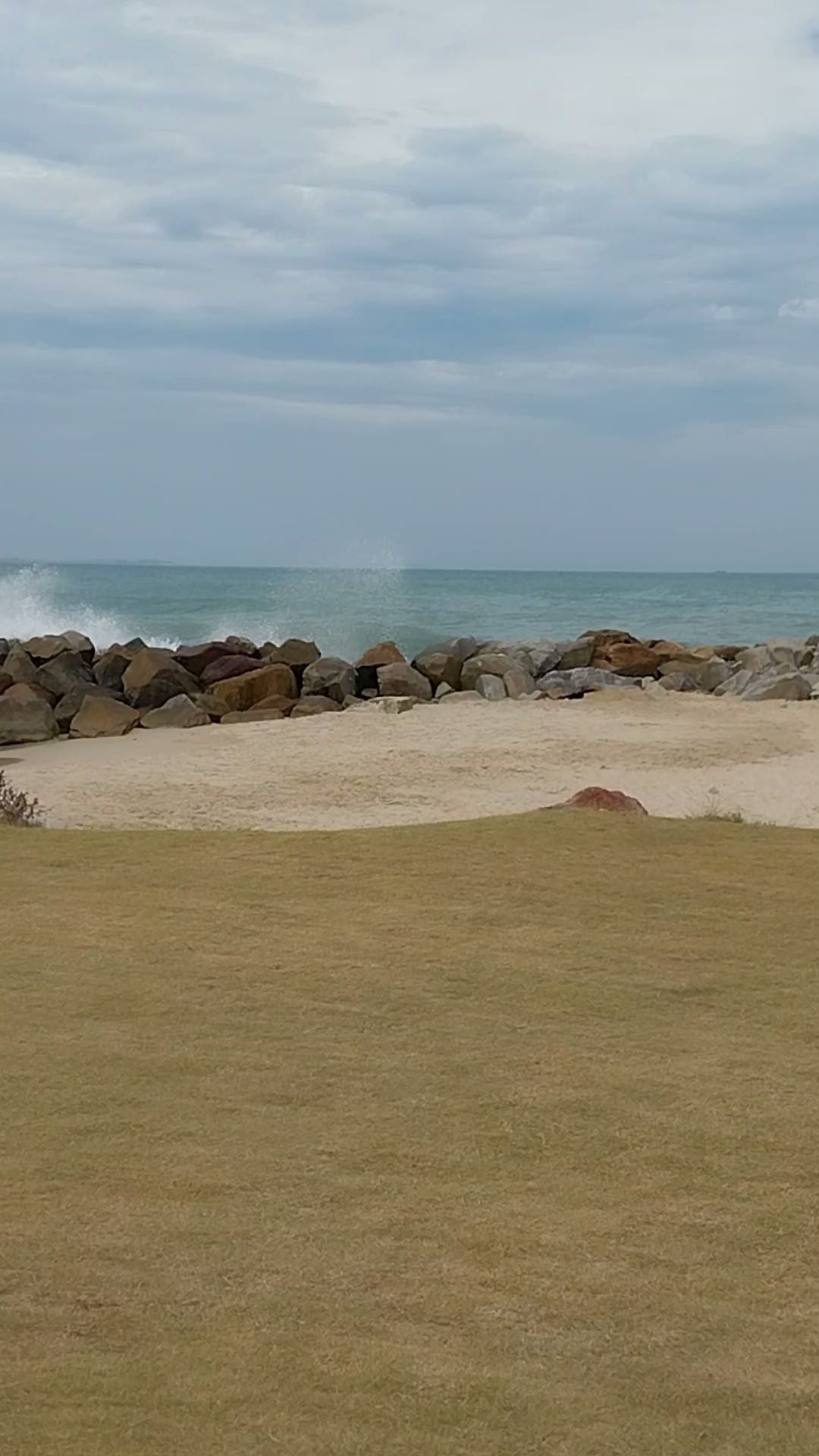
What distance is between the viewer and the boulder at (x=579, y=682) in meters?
17.8

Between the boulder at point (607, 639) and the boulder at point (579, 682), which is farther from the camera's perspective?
the boulder at point (607, 639)

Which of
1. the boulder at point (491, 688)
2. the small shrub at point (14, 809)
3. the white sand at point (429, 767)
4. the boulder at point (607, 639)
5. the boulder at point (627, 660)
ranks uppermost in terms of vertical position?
the boulder at point (607, 639)

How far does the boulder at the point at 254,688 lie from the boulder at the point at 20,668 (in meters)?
2.08

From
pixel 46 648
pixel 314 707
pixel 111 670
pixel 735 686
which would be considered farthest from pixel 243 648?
pixel 735 686

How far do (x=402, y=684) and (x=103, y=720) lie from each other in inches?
158

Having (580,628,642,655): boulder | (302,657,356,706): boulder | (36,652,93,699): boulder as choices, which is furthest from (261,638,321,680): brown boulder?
(580,628,642,655): boulder

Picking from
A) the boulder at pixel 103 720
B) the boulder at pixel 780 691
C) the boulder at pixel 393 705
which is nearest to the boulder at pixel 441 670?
the boulder at pixel 393 705

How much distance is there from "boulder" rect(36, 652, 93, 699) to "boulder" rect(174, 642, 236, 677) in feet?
3.95

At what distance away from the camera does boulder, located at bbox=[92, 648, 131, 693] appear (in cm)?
1789

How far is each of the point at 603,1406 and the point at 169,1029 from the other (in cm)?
155

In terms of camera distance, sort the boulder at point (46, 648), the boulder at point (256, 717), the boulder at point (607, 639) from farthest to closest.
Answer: the boulder at point (607, 639) < the boulder at point (46, 648) < the boulder at point (256, 717)

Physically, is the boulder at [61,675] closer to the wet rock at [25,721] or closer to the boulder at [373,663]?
the wet rock at [25,721]

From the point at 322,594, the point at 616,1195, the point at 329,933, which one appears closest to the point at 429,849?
the point at 329,933

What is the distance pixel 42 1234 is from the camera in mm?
2361
